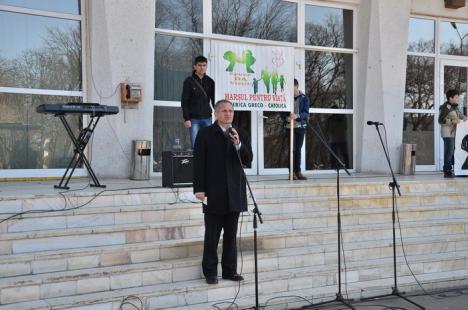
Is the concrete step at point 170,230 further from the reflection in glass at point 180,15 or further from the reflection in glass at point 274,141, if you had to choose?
the reflection in glass at point 180,15

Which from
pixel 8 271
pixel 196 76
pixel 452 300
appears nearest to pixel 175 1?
pixel 196 76

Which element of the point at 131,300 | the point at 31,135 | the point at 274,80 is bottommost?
the point at 131,300

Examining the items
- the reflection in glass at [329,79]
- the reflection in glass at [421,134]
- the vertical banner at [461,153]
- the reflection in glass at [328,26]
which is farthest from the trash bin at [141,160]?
the reflection in glass at [421,134]

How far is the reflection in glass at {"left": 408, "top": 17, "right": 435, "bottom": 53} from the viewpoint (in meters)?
11.8

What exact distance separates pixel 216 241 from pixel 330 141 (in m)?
6.40

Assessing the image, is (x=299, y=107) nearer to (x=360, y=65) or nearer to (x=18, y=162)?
(x=360, y=65)

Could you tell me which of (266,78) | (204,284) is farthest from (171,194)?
(266,78)

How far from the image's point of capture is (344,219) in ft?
23.6

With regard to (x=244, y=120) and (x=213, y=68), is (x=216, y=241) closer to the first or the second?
(x=213, y=68)

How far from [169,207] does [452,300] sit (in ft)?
11.4

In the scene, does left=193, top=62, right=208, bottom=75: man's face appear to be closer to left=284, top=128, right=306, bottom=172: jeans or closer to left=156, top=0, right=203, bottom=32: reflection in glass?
left=156, top=0, right=203, bottom=32: reflection in glass

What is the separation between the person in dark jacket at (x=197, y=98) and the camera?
25.1 feet

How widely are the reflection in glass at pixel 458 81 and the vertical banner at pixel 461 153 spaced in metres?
2.96

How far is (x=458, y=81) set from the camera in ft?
40.9
